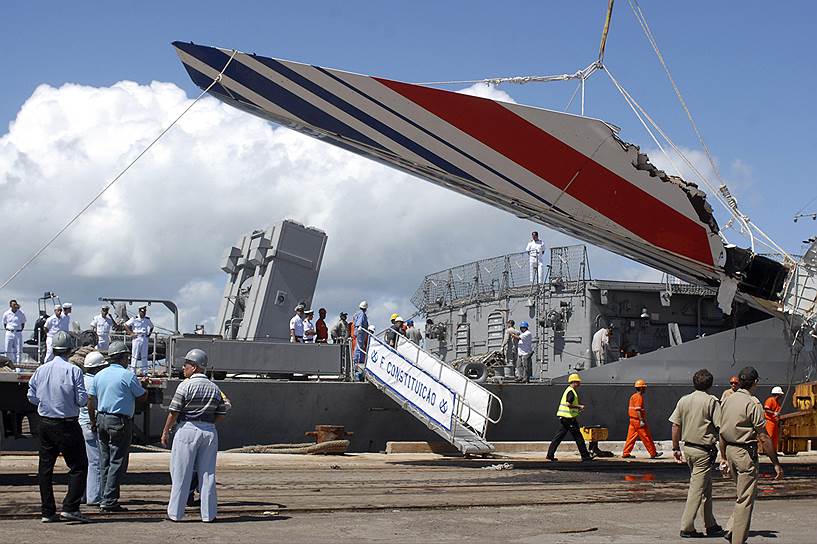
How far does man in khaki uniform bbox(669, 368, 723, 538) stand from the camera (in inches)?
350

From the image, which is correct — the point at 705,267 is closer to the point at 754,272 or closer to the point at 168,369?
the point at 754,272

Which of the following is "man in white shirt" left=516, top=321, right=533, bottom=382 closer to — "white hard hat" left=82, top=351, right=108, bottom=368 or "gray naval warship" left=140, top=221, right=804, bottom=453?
"gray naval warship" left=140, top=221, right=804, bottom=453

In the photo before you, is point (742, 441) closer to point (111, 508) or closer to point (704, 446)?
point (704, 446)

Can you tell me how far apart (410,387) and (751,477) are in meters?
11.0

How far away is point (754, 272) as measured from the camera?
18.0 meters

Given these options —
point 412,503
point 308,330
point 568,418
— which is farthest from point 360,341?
point 412,503

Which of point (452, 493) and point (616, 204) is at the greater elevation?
point (616, 204)

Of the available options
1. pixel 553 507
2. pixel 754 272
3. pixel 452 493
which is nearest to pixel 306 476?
pixel 452 493

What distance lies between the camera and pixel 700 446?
9.01 m

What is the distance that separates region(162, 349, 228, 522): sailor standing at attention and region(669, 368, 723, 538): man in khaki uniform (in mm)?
4167

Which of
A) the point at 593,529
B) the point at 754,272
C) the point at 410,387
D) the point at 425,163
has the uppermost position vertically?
the point at 425,163

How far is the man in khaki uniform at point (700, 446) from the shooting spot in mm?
8891

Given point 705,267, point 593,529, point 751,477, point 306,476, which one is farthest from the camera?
point 705,267

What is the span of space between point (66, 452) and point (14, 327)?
12011 millimetres
